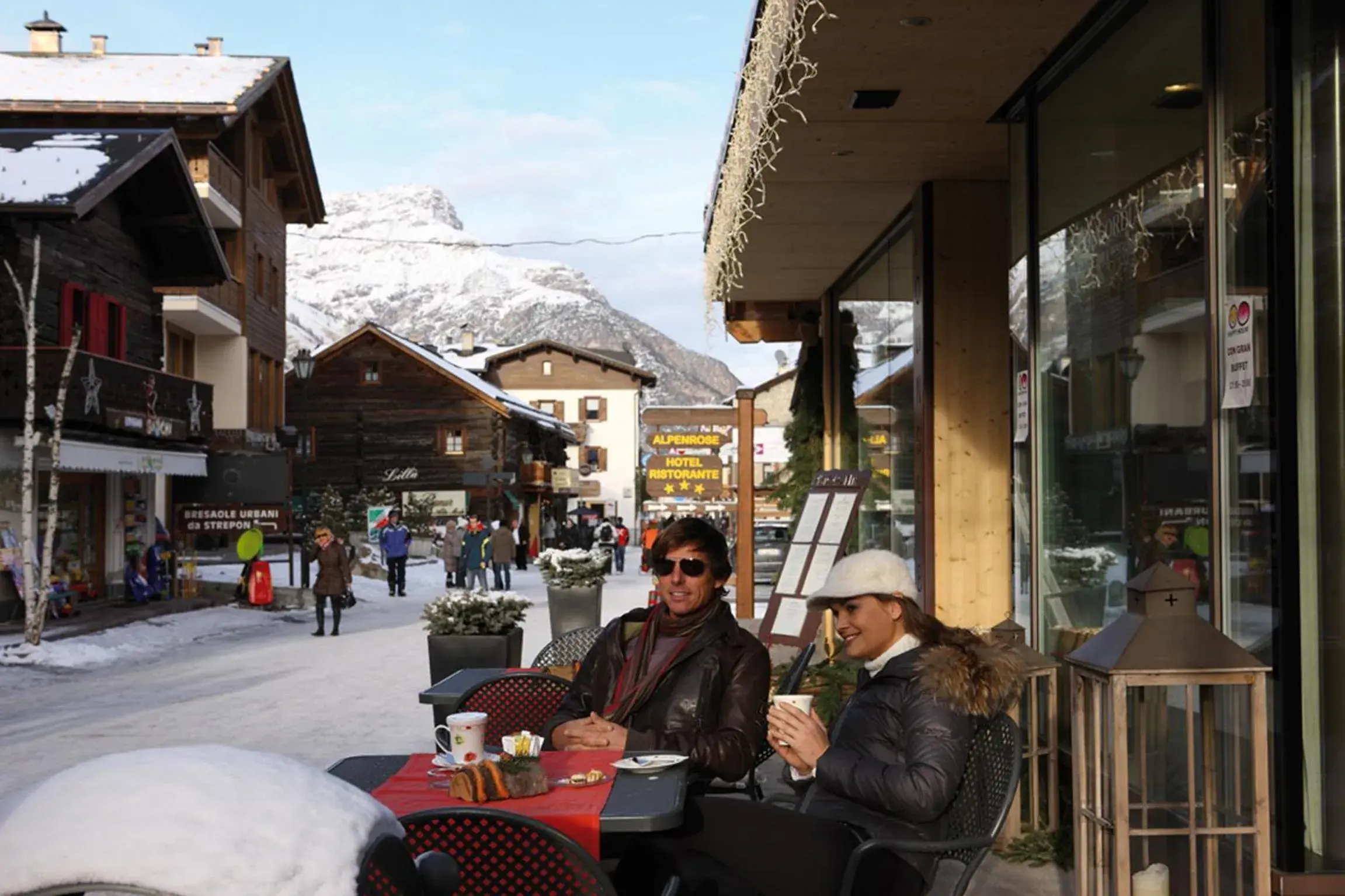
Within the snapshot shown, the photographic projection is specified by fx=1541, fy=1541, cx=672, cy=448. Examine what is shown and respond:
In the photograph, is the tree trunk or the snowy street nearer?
the snowy street

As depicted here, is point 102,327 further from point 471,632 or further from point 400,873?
point 400,873

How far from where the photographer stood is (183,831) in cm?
177

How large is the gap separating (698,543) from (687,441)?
11886mm

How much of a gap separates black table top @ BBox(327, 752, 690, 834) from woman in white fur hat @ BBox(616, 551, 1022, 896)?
17cm

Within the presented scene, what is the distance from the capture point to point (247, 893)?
5.72 ft

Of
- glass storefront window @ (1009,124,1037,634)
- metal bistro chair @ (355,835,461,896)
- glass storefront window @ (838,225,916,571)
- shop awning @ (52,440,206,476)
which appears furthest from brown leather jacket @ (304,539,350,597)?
metal bistro chair @ (355,835,461,896)

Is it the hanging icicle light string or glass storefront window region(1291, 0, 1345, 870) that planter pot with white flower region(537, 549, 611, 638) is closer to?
the hanging icicle light string

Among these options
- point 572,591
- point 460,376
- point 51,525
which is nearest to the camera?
point 572,591

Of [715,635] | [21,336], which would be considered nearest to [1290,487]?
[715,635]

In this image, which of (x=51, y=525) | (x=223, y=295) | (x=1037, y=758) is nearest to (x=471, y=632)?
(x=1037, y=758)

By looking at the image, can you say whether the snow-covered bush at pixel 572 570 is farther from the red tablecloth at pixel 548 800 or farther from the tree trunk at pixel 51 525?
the red tablecloth at pixel 548 800

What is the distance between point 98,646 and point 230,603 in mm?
7828

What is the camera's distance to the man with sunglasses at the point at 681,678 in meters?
4.93

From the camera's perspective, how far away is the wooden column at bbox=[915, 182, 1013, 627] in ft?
32.5
